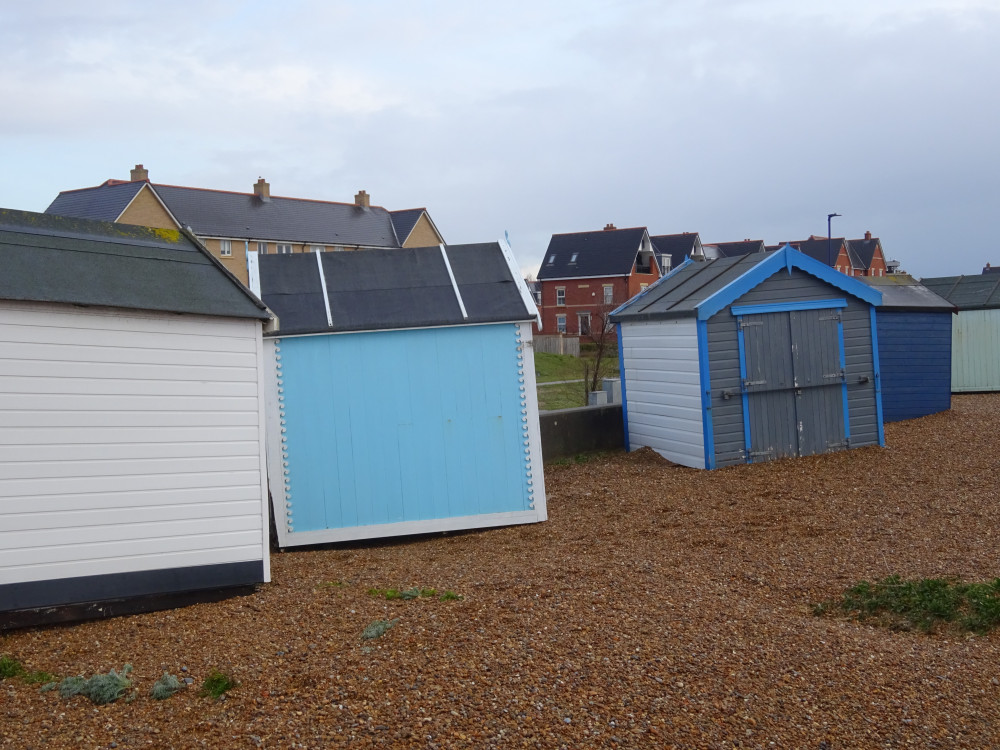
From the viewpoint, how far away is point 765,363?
1255cm

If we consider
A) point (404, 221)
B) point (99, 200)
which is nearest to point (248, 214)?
point (99, 200)

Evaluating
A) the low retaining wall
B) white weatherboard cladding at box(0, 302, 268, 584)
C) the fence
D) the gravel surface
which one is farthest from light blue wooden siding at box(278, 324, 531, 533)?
the fence

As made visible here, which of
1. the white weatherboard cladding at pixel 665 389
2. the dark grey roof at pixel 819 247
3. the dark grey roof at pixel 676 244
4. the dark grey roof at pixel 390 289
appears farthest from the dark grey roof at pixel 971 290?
the dark grey roof at pixel 819 247

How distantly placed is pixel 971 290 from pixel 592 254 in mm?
38284

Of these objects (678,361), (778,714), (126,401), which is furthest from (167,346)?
(678,361)

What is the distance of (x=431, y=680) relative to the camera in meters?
4.69

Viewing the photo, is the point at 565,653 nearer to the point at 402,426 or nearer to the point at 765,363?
the point at 402,426

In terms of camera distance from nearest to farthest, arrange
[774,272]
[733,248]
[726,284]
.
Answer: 1. [726,284]
2. [774,272]
3. [733,248]

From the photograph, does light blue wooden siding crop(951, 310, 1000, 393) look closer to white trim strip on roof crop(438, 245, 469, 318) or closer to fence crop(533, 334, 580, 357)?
white trim strip on roof crop(438, 245, 469, 318)

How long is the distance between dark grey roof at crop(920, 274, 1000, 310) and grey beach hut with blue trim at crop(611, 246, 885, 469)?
956 cm

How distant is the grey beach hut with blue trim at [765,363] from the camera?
40.5 ft

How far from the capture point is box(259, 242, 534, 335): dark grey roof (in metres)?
9.31

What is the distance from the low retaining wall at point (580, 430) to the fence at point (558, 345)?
2620 cm

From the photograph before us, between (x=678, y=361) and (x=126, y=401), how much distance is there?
8405 mm
